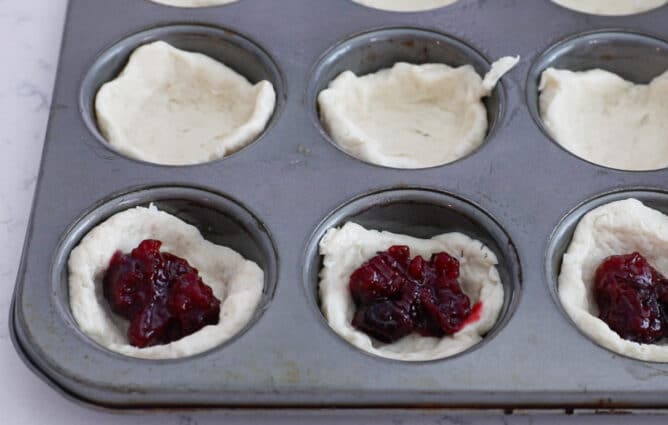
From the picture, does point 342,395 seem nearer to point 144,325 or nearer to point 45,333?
point 144,325

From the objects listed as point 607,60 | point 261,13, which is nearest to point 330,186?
point 261,13

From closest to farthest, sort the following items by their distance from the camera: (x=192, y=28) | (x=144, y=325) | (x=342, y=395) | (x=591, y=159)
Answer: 1. (x=342, y=395)
2. (x=144, y=325)
3. (x=591, y=159)
4. (x=192, y=28)

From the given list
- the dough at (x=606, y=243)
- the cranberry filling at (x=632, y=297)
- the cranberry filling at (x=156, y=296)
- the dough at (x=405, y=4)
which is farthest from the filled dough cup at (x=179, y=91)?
the cranberry filling at (x=632, y=297)

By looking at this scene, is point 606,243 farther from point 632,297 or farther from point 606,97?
point 606,97

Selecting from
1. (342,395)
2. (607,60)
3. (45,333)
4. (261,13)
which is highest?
(607,60)

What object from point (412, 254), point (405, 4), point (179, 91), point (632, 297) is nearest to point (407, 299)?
point (412, 254)

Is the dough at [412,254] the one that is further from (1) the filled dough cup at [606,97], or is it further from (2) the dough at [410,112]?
(1) the filled dough cup at [606,97]
